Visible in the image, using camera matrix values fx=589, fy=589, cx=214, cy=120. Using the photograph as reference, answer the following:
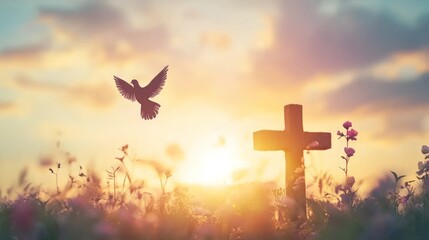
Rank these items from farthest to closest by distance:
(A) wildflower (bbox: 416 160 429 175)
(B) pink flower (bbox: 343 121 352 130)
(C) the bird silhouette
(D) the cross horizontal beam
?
(D) the cross horizontal beam → (B) pink flower (bbox: 343 121 352 130) → (A) wildflower (bbox: 416 160 429 175) → (C) the bird silhouette

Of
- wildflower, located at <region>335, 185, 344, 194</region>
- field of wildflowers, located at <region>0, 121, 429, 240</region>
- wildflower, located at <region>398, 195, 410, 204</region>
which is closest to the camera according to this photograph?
field of wildflowers, located at <region>0, 121, 429, 240</region>

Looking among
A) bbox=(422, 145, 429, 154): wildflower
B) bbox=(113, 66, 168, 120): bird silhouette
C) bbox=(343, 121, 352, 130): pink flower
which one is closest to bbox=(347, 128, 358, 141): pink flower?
bbox=(343, 121, 352, 130): pink flower

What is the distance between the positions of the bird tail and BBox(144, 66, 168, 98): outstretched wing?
0.37 ft

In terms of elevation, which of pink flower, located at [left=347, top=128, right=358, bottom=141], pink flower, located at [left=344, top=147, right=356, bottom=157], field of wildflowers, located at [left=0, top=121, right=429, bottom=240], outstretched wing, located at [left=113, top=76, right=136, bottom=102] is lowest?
field of wildflowers, located at [left=0, top=121, right=429, bottom=240]

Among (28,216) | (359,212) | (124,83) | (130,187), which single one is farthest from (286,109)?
(28,216)

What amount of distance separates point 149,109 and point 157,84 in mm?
322

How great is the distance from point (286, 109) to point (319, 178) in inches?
155

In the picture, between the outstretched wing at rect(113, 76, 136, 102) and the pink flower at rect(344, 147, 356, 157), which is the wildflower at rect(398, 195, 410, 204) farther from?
the outstretched wing at rect(113, 76, 136, 102)

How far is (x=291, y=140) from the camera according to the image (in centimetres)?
978

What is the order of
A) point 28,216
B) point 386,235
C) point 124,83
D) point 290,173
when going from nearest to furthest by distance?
point 28,216 < point 386,235 < point 124,83 < point 290,173

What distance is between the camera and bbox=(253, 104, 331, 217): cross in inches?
375

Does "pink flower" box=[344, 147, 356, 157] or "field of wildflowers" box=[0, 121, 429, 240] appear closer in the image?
"field of wildflowers" box=[0, 121, 429, 240]

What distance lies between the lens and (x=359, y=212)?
5.88 meters

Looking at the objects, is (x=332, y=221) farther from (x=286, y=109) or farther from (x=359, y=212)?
(x=286, y=109)
